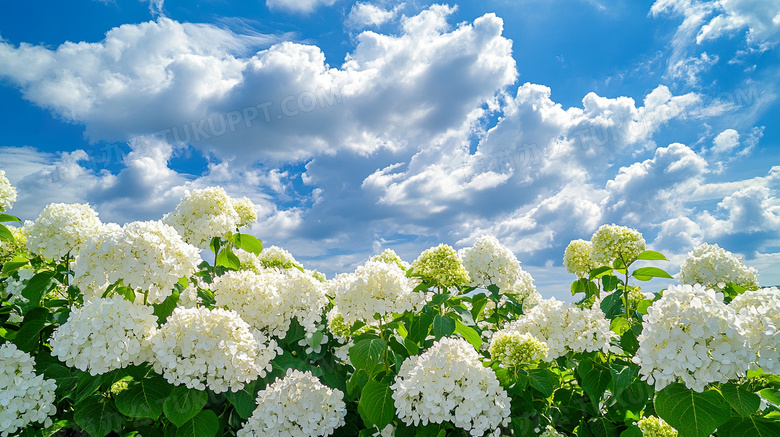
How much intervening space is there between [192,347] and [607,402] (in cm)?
344

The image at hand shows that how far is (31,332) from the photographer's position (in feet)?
15.1

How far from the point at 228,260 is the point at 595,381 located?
4.06m

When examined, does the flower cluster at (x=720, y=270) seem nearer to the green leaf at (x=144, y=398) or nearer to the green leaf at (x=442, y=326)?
the green leaf at (x=442, y=326)

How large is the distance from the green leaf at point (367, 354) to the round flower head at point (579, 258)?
3.78 metres

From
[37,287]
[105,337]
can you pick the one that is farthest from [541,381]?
[37,287]

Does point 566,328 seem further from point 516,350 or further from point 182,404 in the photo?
point 182,404

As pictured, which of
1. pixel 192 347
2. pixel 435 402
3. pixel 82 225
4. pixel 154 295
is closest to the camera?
pixel 435 402

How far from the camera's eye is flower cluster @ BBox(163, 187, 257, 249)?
213 inches

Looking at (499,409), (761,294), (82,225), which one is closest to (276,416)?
(499,409)

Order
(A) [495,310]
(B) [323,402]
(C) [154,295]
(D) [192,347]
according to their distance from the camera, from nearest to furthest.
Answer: (D) [192,347] < (B) [323,402] < (C) [154,295] < (A) [495,310]

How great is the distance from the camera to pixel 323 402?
3.72 meters

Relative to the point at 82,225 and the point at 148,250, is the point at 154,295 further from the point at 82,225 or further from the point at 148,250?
the point at 82,225

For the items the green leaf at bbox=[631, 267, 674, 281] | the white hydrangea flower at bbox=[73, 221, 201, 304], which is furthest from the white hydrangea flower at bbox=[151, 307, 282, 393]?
the green leaf at bbox=[631, 267, 674, 281]

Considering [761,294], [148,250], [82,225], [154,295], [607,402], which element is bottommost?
[607,402]
